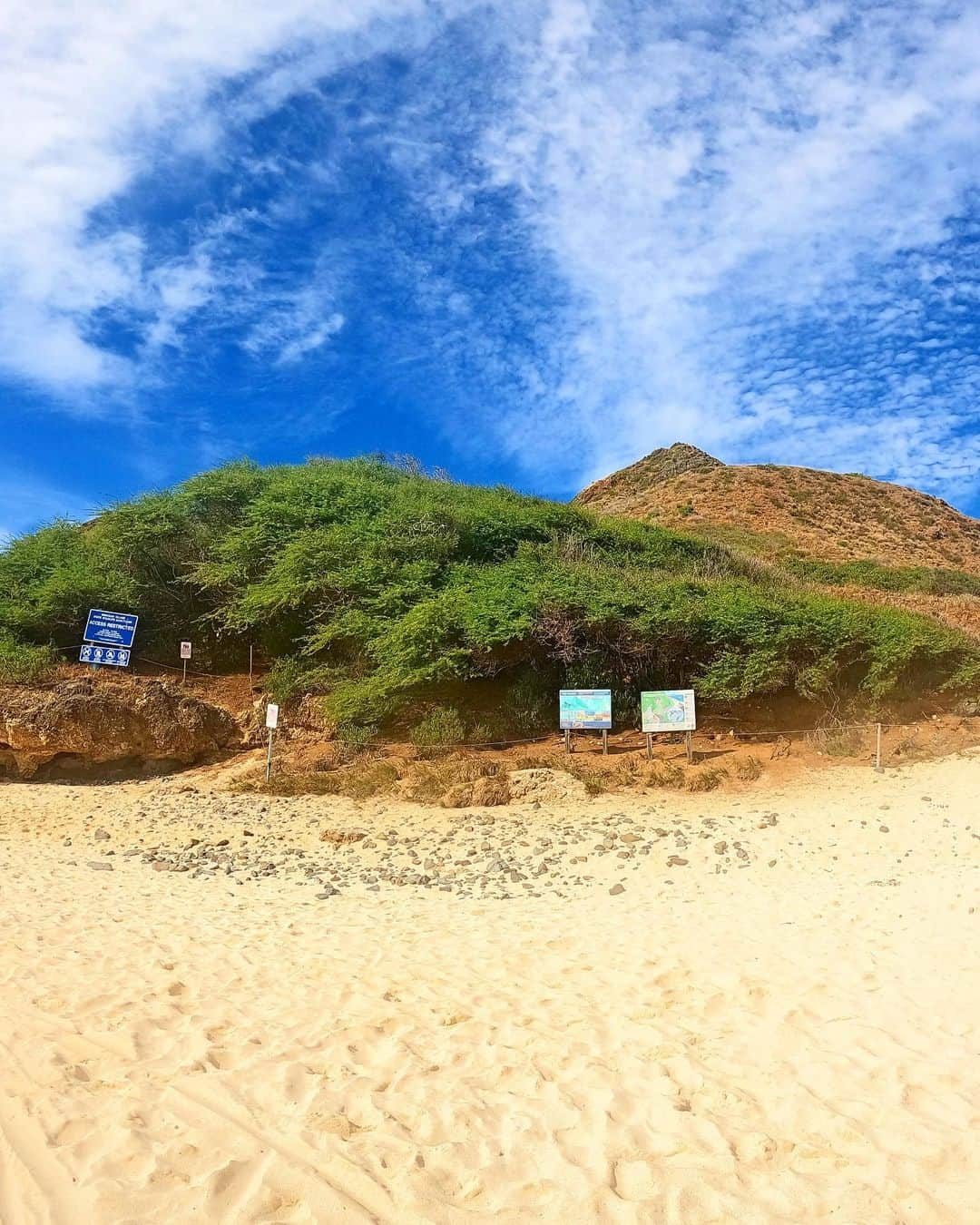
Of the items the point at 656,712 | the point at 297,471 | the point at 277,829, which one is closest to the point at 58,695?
the point at 277,829

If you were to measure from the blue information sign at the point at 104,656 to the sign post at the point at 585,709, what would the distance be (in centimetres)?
1015

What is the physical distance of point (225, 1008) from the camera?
16.5 ft

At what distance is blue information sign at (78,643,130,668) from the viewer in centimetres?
1731

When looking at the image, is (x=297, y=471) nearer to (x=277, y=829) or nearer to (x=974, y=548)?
(x=277, y=829)

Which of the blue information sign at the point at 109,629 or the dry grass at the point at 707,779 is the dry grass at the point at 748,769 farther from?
the blue information sign at the point at 109,629

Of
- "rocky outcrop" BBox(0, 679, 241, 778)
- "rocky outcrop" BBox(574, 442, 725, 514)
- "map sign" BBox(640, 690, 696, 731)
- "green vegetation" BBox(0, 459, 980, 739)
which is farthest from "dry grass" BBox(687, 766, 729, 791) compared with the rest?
"rocky outcrop" BBox(574, 442, 725, 514)

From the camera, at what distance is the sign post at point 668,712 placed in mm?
14555

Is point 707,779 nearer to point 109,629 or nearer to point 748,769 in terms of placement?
point 748,769

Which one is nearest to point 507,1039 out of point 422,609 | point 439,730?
point 439,730

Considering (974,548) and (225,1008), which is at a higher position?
(974,548)

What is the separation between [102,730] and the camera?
52.8 feet

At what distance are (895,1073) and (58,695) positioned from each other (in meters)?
16.4

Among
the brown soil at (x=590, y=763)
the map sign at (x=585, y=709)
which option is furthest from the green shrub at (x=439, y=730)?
the map sign at (x=585, y=709)

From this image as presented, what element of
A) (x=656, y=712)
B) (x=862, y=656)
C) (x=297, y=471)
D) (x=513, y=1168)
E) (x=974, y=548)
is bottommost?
(x=513, y=1168)
